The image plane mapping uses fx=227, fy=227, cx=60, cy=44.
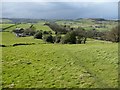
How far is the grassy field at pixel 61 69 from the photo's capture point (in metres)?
14.9

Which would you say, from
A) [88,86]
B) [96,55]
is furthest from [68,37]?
[88,86]

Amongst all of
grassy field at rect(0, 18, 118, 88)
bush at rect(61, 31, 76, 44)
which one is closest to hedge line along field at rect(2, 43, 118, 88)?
grassy field at rect(0, 18, 118, 88)

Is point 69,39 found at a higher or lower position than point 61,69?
lower

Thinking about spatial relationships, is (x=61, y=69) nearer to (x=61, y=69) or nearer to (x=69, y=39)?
(x=61, y=69)

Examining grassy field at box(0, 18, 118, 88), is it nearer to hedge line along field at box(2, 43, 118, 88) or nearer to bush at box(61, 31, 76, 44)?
hedge line along field at box(2, 43, 118, 88)

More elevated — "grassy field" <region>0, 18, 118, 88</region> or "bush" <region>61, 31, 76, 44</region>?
"grassy field" <region>0, 18, 118, 88</region>

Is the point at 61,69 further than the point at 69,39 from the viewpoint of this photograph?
No

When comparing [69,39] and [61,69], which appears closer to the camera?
[61,69]

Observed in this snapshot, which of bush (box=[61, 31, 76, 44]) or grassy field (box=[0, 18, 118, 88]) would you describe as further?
bush (box=[61, 31, 76, 44])

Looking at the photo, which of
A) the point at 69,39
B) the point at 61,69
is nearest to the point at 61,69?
the point at 61,69

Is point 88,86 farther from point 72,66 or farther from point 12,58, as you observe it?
point 12,58

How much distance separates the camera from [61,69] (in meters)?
17.9

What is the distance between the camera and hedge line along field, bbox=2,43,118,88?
1488cm

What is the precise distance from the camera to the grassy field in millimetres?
14877
